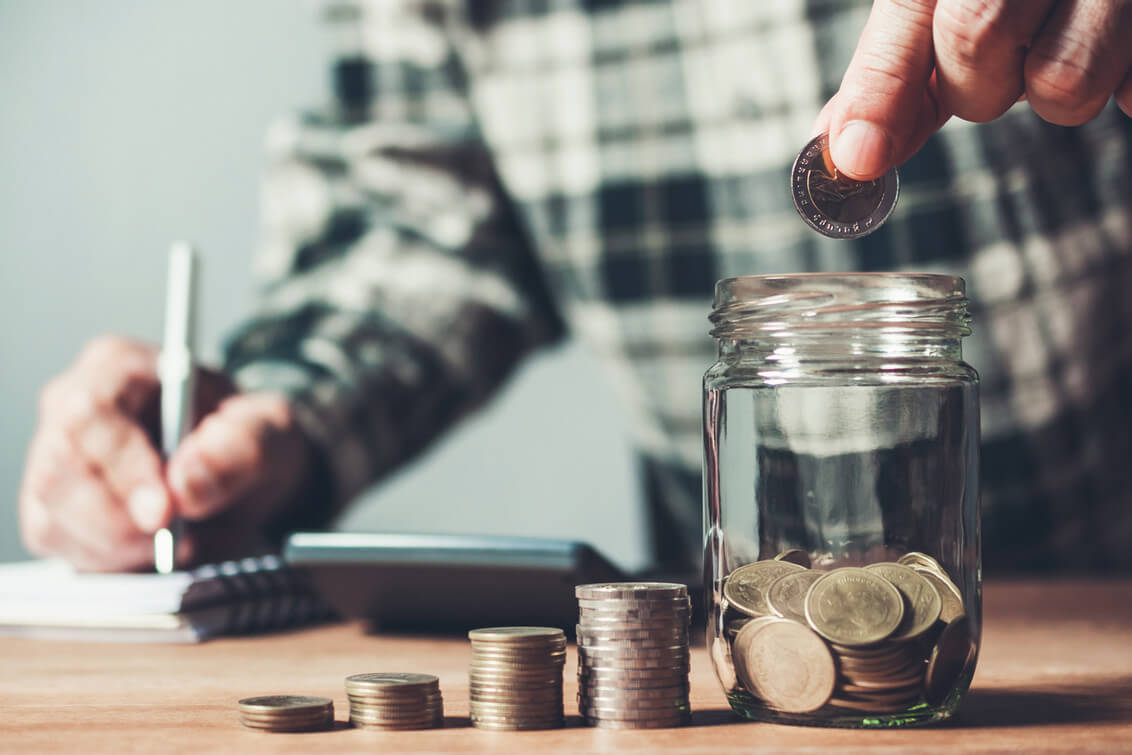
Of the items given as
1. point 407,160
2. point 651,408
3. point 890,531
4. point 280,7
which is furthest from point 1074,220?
point 280,7

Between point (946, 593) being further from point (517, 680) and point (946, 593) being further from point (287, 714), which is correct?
point (287, 714)

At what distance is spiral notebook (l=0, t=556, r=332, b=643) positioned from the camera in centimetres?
88

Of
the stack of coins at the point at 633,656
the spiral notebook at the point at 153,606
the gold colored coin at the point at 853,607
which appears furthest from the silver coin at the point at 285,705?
the spiral notebook at the point at 153,606

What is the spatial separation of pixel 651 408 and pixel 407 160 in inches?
21.3

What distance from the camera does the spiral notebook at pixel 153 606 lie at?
0.88 metres

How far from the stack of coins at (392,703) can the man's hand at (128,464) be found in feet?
1.91

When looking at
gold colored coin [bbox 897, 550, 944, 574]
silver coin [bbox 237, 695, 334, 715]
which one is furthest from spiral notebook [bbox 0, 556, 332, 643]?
gold colored coin [bbox 897, 550, 944, 574]

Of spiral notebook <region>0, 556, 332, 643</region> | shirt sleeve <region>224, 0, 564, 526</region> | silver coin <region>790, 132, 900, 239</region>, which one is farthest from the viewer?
shirt sleeve <region>224, 0, 564, 526</region>

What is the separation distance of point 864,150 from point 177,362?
75 centimetres

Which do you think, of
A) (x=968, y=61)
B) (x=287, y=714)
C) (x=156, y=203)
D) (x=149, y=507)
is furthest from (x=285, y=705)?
(x=156, y=203)

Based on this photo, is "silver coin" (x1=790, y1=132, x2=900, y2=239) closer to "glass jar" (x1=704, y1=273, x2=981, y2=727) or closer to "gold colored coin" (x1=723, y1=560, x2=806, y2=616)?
"glass jar" (x1=704, y1=273, x2=981, y2=727)

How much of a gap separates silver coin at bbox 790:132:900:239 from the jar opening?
3.0 inches

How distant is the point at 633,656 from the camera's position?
0.54 m

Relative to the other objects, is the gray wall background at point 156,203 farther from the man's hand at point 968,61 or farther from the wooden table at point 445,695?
the man's hand at point 968,61
